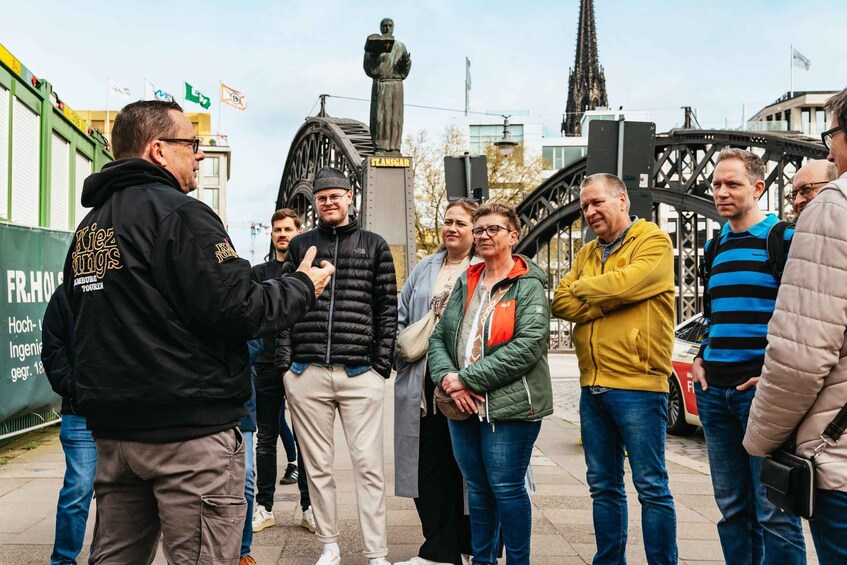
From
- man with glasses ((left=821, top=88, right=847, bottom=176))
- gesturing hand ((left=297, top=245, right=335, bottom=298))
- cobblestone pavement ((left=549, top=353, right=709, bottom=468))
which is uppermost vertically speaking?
man with glasses ((left=821, top=88, right=847, bottom=176))

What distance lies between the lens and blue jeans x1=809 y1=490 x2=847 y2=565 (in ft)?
7.93

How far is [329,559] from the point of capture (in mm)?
4676

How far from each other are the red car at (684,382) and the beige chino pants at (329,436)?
650cm

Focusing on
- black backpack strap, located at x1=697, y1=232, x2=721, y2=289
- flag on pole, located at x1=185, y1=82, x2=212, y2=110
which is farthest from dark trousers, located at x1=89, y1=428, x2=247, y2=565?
flag on pole, located at x1=185, y1=82, x2=212, y2=110

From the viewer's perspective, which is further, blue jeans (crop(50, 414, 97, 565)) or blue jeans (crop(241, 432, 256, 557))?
blue jeans (crop(241, 432, 256, 557))

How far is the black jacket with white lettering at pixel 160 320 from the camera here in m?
2.71

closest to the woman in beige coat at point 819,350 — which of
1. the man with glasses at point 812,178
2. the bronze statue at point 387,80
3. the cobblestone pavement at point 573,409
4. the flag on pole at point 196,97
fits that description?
the man with glasses at point 812,178

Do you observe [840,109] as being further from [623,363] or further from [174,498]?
[174,498]

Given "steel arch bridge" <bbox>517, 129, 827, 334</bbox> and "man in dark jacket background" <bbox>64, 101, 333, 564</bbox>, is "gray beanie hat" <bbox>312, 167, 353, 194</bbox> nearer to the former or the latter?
"man in dark jacket background" <bbox>64, 101, 333, 564</bbox>

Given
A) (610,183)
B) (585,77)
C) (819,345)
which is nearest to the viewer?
(819,345)

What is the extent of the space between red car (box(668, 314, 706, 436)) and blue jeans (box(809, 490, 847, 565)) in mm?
8168

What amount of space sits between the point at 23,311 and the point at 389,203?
35.7 ft

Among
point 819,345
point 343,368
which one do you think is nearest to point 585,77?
point 343,368

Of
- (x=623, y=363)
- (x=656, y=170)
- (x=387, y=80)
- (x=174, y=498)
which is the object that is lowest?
(x=174, y=498)
